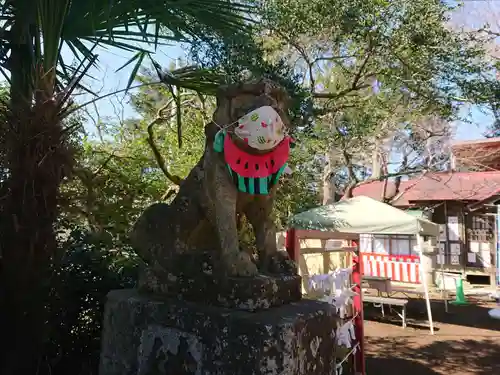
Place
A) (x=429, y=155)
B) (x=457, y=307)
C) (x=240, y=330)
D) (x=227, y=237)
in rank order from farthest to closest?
Result: 1. (x=429, y=155)
2. (x=457, y=307)
3. (x=227, y=237)
4. (x=240, y=330)

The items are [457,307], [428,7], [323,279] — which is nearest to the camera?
[323,279]

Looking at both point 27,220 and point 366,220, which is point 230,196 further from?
point 366,220

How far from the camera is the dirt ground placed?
5223 mm

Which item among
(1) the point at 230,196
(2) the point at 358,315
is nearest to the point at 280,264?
(1) the point at 230,196

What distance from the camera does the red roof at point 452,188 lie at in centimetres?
1233

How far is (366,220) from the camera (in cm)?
699

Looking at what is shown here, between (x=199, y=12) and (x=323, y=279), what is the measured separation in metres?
2.35

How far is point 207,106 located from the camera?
7.59 m

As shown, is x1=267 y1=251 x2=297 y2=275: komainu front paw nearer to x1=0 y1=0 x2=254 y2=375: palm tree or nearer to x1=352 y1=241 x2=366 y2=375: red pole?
x1=0 y1=0 x2=254 y2=375: palm tree

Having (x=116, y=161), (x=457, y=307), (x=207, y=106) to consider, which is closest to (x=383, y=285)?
(x=457, y=307)

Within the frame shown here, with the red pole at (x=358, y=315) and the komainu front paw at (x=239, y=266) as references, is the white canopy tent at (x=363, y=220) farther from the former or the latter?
the komainu front paw at (x=239, y=266)

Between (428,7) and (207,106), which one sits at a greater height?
(428,7)

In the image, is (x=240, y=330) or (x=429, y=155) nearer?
(x=240, y=330)

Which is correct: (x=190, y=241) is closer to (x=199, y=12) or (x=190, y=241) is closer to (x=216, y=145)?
(x=216, y=145)
